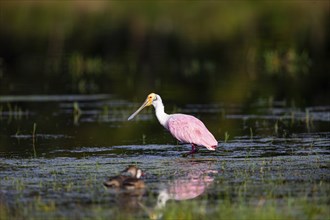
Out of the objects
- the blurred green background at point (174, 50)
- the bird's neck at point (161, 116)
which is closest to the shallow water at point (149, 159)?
the bird's neck at point (161, 116)

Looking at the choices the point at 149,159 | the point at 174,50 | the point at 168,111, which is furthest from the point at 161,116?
the point at 174,50

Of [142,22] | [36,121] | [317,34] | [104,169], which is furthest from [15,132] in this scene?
[142,22]

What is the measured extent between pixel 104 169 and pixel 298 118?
20.8 ft

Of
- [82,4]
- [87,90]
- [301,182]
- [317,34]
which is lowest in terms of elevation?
[301,182]

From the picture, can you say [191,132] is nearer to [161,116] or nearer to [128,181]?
[161,116]

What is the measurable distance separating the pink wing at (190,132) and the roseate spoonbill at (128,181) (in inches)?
107

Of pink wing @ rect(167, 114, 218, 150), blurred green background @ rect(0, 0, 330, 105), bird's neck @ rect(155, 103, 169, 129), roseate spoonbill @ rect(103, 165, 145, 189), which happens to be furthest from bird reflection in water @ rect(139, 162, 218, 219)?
blurred green background @ rect(0, 0, 330, 105)

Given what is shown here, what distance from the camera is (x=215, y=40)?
3753cm

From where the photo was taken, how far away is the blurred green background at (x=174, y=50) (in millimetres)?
23516

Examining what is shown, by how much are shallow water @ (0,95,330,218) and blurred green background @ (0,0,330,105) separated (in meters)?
2.57

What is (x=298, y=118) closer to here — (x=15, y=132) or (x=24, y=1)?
(x=15, y=132)

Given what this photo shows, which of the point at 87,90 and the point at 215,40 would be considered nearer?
the point at 87,90

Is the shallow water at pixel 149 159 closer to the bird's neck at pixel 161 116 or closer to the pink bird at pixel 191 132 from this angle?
the pink bird at pixel 191 132

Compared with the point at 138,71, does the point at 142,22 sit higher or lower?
higher
